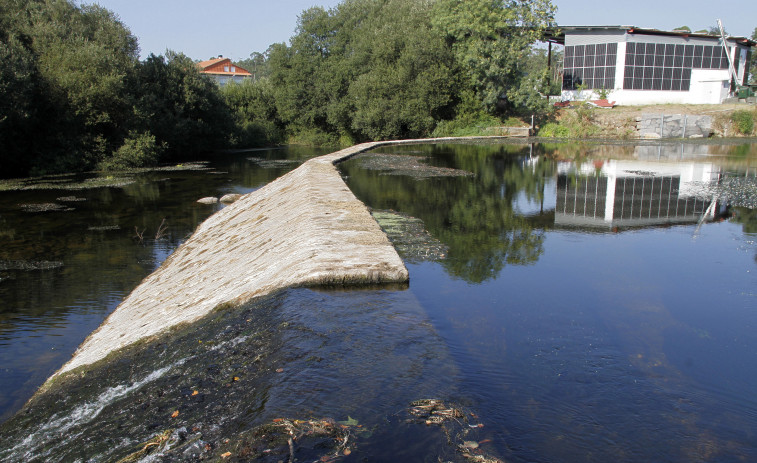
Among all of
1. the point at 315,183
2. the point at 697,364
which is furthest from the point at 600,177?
the point at 697,364

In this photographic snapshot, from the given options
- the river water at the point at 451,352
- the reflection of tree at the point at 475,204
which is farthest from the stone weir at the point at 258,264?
the reflection of tree at the point at 475,204

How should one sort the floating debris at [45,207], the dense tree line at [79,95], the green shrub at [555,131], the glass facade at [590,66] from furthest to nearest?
1. the glass facade at [590,66]
2. the green shrub at [555,131]
3. the dense tree line at [79,95]
4. the floating debris at [45,207]

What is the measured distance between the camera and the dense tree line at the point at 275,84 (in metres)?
28.0

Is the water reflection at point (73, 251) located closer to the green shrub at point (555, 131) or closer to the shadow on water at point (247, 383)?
the shadow on water at point (247, 383)

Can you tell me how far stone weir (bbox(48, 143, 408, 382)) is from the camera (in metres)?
7.15

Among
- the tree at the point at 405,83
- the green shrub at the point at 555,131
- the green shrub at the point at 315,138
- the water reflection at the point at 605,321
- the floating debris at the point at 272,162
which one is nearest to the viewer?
the water reflection at the point at 605,321

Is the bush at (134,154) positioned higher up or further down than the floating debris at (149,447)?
higher up

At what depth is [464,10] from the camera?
42219 mm

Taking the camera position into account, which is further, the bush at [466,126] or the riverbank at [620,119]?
the bush at [466,126]

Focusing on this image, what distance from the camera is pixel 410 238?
11.0m

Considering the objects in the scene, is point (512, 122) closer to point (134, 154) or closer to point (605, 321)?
point (134, 154)

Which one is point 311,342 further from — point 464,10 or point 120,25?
point 464,10

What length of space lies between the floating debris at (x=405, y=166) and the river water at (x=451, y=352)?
25.1ft

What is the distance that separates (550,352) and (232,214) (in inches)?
461
